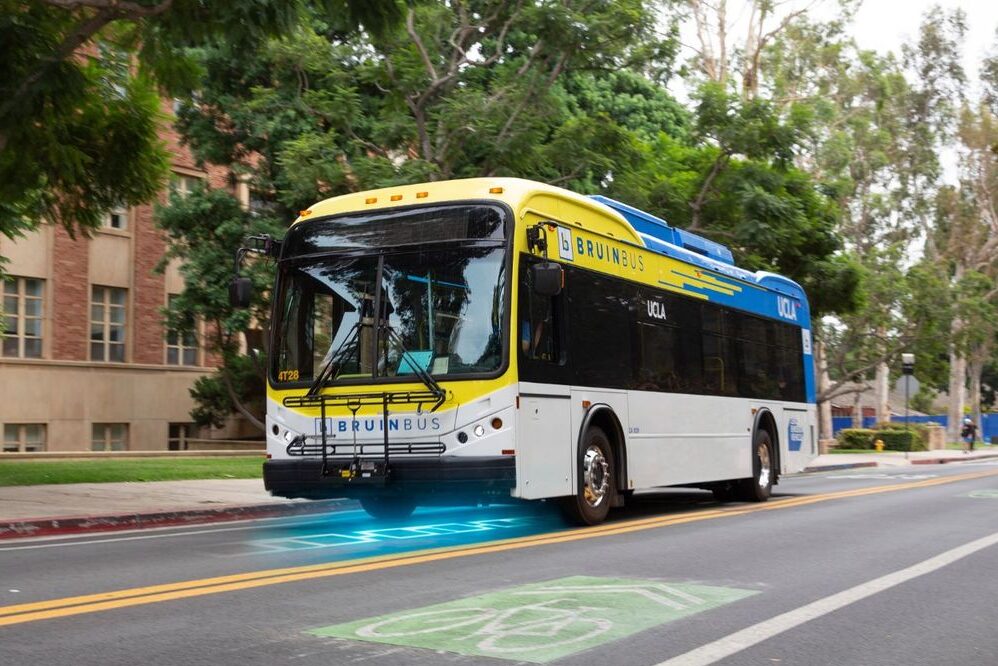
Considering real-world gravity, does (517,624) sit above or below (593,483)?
below

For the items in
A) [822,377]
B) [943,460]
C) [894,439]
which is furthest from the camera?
[822,377]

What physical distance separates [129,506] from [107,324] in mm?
22444

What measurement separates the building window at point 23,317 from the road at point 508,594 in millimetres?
Answer: 22219

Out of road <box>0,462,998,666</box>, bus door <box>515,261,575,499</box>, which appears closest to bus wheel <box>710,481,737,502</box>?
road <box>0,462,998,666</box>

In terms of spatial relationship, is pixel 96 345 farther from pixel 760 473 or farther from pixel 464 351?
pixel 464 351

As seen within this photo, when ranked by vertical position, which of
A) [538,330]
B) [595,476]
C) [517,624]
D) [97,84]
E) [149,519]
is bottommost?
[517,624]

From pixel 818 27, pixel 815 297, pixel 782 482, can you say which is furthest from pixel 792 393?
pixel 818 27

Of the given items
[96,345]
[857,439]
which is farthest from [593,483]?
[857,439]

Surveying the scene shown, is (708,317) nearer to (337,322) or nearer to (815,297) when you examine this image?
(337,322)

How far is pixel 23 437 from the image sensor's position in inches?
1324

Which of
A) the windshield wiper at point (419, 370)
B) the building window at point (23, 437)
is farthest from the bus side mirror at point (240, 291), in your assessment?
the building window at point (23, 437)

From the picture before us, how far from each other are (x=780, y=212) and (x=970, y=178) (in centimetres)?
3714

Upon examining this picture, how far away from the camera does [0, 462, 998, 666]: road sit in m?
6.19

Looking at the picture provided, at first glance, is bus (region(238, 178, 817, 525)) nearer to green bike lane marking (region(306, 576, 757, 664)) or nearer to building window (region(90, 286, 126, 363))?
green bike lane marking (region(306, 576, 757, 664))
